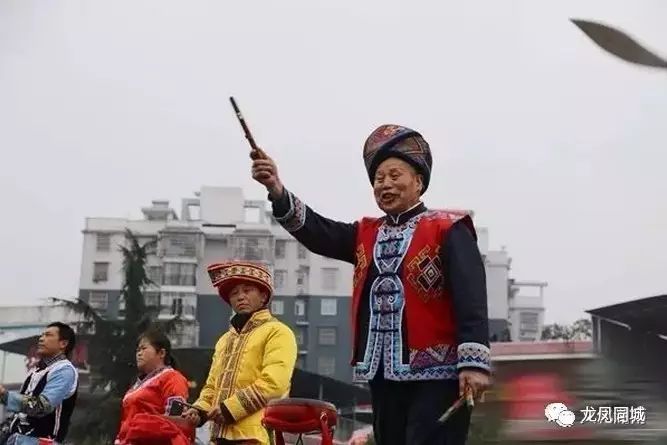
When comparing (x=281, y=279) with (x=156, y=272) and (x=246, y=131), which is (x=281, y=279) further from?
(x=246, y=131)

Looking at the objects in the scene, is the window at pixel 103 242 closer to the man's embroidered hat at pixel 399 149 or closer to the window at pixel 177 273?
the window at pixel 177 273

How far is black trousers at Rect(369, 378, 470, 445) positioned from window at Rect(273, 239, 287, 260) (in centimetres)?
1843

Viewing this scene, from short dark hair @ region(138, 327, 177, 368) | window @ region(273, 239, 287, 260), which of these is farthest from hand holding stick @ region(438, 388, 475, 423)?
window @ region(273, 239, 287, 260)

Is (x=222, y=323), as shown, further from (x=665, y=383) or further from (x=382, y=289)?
(x=382, y=289)

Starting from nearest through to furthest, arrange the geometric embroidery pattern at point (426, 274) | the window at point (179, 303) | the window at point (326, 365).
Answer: the geometric embroidery pattern at point (426, 274)
the window at point (326, 365)
the window at point (179, 303)

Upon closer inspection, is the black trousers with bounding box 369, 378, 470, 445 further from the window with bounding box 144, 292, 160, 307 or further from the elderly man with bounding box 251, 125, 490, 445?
the window with bounding box 144, 292, 160, 307

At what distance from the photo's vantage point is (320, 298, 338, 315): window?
68.3 feet

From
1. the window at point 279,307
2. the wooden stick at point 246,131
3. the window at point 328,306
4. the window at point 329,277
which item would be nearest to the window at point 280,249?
the window at point 279,307

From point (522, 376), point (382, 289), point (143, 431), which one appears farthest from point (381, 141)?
point (522, 376)

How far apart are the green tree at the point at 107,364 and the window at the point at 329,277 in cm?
649

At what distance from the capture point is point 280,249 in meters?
20.5

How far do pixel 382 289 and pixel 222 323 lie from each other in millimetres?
18147

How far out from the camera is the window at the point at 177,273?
20.7m

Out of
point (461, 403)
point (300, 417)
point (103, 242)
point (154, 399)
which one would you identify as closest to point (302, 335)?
point (103, 242)
